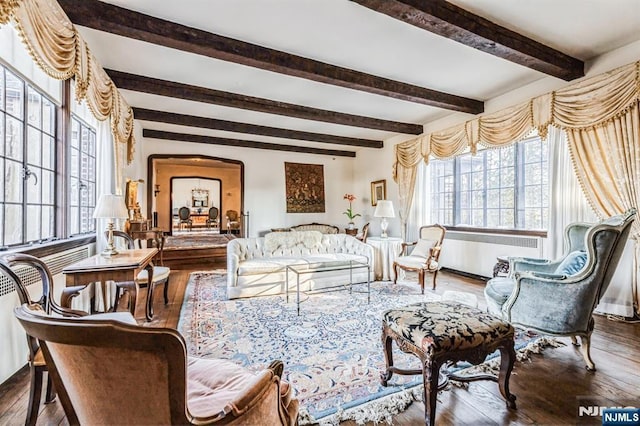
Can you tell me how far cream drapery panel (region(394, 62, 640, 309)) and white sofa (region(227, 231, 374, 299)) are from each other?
2740mm

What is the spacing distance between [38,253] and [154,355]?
7.44 ft

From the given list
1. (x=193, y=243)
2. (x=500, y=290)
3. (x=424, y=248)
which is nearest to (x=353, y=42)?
(x=500, y=290)

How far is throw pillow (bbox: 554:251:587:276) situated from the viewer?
2.38 m

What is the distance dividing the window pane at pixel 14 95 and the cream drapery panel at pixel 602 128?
5.16 m

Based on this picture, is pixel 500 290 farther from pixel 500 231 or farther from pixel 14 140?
pixel 14 140

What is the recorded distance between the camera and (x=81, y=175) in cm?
339

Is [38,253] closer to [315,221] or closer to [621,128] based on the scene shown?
[621,128]

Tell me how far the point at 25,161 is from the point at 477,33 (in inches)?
150

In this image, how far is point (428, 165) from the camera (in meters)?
5.74

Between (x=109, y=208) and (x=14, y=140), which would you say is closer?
(x=14, y=140)

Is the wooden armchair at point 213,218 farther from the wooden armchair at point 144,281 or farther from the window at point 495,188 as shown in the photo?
the window at point 495,188

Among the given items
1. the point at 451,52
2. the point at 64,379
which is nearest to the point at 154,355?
the point at 64,379

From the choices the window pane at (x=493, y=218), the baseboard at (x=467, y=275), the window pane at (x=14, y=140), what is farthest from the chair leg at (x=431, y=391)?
the window pane at (x=493, y=218)

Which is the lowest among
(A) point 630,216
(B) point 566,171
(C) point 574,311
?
(C) point 574,311
